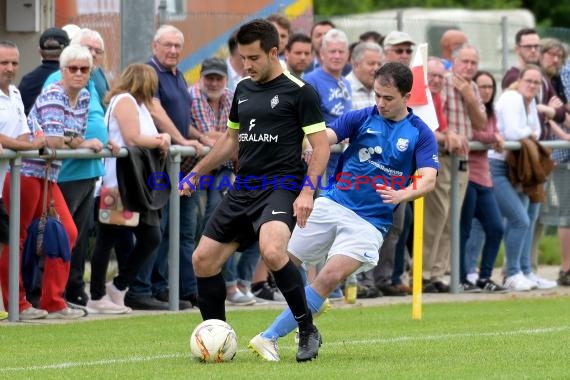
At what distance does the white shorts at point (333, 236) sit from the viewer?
981 centimetres

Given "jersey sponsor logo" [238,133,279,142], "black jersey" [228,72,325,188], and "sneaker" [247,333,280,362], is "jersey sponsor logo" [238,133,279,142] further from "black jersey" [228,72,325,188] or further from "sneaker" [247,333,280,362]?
"sneaker" [247,333,280,362]

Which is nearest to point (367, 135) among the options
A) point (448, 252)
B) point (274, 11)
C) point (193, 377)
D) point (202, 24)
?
point (193, 377)

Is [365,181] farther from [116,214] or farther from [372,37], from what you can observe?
[372,37]

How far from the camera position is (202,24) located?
1667 centimetres

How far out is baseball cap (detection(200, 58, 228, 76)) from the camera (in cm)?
1389

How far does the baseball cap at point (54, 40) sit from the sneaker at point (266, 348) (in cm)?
473

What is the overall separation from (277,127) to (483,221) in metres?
6.69

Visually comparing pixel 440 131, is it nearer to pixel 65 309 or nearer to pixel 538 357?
pixel 65 309

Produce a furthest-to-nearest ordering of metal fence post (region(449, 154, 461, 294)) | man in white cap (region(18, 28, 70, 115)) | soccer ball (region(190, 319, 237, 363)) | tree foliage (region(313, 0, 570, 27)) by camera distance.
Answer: tree foliage (region(313, 0, 570, 27)) < metal fence post (region(449, 154, 461, 294)) < man in white cap (region(18, 28, 70, 115)) < soccer ball (region(190, 319, 237, 363))

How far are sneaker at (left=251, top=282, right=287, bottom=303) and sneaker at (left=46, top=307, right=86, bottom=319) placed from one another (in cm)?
235

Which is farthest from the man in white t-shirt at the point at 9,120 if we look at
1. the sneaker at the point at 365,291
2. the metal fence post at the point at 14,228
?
the sneaker at the point at 365,291

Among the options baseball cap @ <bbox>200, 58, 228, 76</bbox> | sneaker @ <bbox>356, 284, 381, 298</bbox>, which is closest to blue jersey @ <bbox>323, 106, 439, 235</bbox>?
baseball cap @ <bbox>200, 58, 228, 76</bbox>

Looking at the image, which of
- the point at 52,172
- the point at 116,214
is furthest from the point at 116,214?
the point at 52,172

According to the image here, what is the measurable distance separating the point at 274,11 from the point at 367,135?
27.9 feet
